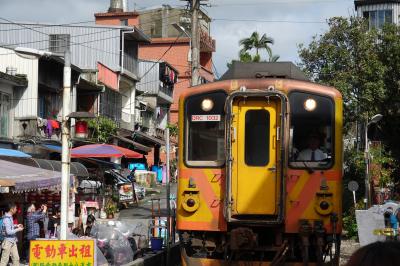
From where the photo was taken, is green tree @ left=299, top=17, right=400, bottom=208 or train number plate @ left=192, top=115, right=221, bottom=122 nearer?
train number plate @ left=192, top=115, right=221, bottom=122

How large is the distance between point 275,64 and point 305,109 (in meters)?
1.45

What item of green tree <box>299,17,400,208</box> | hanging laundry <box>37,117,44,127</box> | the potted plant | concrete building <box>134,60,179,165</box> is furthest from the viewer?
concrete building <box>134,60,179,165</box>

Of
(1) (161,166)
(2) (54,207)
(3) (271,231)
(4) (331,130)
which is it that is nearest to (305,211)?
(3) (271,231)

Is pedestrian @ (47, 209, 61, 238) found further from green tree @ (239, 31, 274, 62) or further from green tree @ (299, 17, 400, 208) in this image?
green tree @ (239, 31, 274, 62)

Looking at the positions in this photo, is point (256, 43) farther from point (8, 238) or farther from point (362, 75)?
point (8, 238)

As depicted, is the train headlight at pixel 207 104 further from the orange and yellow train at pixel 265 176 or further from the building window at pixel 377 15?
the building window at pixel 377 15

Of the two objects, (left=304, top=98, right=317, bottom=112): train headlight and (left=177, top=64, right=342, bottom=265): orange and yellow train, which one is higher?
(left=304, top=98, right=317, bottom=112): train headlight

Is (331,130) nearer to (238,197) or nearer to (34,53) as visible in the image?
(238,197)

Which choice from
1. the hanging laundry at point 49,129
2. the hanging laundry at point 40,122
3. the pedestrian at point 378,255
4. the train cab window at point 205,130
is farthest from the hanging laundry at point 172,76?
the pedestrian at point 378,255

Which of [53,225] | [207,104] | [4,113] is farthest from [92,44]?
[207,104]

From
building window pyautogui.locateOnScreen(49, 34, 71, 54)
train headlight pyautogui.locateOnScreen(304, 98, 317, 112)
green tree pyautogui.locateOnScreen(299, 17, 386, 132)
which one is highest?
→ building window pyautogui.locateOnScreen(49, 34, 71, 54)

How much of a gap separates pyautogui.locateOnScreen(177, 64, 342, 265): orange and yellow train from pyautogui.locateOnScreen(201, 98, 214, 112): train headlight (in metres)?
0.01

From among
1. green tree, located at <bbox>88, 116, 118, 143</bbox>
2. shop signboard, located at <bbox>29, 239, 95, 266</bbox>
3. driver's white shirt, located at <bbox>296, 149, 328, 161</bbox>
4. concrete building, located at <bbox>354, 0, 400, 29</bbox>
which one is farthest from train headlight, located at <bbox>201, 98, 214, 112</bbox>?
concrete building, located at <bbox>354, 0, 400, 29</bbox>

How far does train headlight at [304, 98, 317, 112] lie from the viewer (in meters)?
8.96
